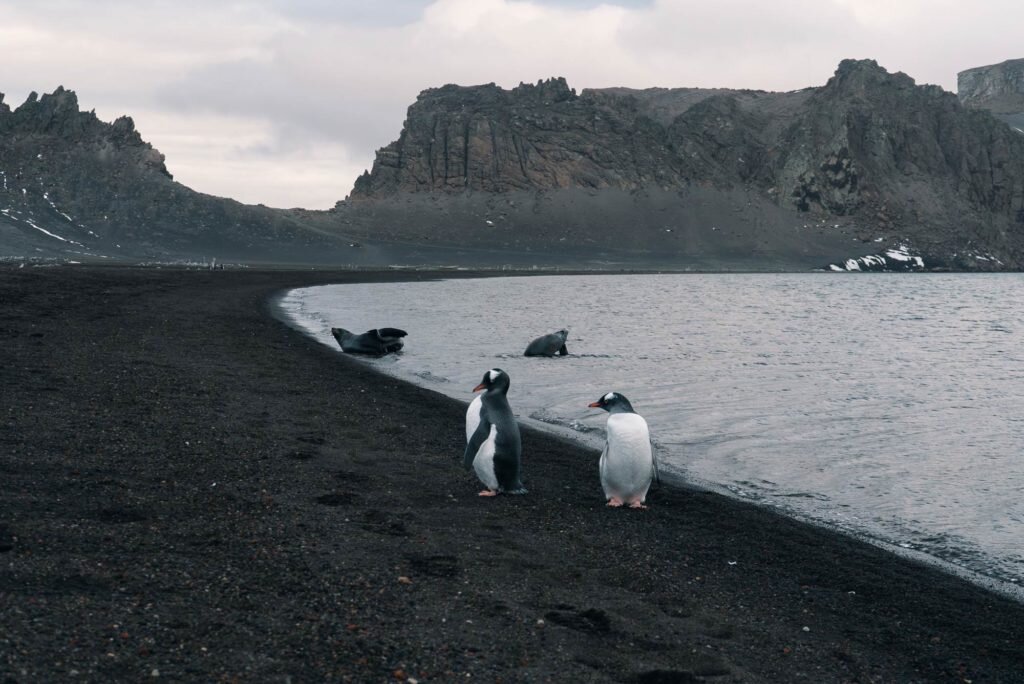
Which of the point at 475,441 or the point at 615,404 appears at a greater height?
the point at 615,404

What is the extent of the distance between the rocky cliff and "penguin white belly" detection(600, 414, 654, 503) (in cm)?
16525

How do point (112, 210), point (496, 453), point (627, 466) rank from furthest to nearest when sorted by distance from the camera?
point (112, 210), point (627, 466), point (496, 453)

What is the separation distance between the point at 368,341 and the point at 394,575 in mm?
21453

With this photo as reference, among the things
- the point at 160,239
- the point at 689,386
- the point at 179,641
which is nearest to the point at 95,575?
the point at 179,641

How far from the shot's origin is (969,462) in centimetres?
1625

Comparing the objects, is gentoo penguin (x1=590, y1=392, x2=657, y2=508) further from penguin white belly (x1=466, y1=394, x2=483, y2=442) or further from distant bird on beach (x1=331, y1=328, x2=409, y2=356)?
distant bird on beach (x1=331, y1=328, x2=409, y2=356)

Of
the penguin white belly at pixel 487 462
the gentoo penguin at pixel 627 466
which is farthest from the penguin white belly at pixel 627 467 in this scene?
the penguin white belly at pixel 487 462

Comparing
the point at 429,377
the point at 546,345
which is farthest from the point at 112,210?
the point at 429,377

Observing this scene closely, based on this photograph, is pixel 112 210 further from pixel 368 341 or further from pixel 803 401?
pixel 803 401

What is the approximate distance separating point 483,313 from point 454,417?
41.4 metres

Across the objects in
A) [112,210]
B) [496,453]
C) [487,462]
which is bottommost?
[487,462]

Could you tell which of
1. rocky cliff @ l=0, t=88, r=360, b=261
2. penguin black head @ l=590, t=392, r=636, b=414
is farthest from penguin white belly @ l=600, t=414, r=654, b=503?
rocky cliff @ l=0, t=88, r=360, b=261

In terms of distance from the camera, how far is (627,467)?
11.1 m

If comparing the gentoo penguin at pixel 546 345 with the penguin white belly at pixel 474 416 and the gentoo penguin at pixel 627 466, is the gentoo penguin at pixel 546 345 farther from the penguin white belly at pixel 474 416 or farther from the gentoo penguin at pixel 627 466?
the gentoo penguin at pixel 627 466
